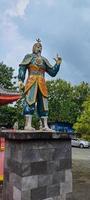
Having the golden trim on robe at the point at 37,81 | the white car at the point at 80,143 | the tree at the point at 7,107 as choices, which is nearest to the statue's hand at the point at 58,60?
the golden trim on robe at the point at 37,81

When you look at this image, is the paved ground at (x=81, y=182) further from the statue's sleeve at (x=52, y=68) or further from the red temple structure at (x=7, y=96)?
the statue's sleeve at (x=52, y=68)

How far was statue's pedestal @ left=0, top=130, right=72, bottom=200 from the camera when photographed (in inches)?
274

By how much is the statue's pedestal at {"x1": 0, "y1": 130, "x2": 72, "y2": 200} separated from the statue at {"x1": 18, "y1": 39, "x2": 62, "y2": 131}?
47cm

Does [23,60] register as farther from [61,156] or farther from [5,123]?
[5,123]

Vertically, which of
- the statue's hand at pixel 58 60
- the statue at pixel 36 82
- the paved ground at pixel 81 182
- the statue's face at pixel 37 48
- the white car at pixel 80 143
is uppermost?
the statue's face at pixel 37 48

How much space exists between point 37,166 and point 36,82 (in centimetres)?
191

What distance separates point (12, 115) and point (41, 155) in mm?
20267

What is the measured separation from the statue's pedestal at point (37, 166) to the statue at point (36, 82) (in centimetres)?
47

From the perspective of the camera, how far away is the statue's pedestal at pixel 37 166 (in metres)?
6.96

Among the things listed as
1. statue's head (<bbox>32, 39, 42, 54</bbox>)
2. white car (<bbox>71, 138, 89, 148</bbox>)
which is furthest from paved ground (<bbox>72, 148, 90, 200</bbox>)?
white car (<bbox>71, 138, 89, 148</bbox>)

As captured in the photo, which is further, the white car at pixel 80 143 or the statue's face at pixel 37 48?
the white car at pixel 80 143

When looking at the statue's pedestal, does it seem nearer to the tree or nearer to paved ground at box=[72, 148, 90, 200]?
paved ground at box=[72, 148, 90, 200]

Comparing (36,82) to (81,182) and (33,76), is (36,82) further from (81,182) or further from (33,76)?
(81,182)

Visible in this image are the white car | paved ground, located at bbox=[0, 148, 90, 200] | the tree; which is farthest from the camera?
the white car
